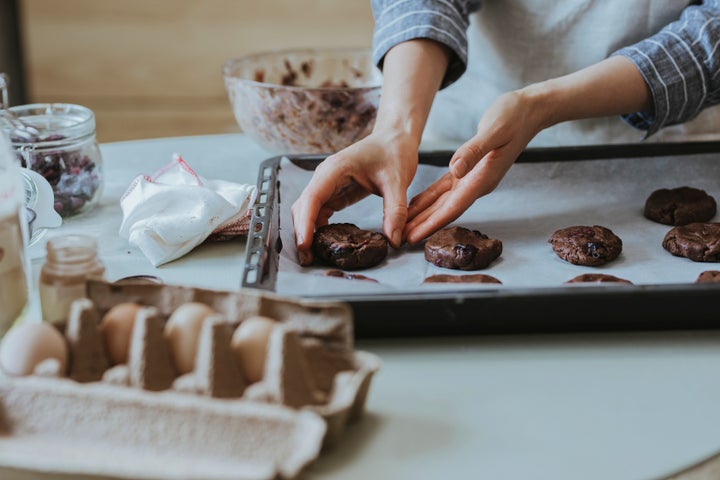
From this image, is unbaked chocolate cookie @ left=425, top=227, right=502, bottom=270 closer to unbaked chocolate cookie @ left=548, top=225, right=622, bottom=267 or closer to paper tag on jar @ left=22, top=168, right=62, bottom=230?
unbaked chocolate cookie @ left=548, top=225, right=622, bottom=267

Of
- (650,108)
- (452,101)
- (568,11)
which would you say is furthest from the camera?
(452,101)

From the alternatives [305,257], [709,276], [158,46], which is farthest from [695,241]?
[158,46]

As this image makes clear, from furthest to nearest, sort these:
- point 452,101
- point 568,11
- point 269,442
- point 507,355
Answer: point 452,101 → point 568,11 → point 507,355 → point 269,442

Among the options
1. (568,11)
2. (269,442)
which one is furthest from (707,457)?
(568,11)

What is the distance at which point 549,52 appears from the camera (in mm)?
1710

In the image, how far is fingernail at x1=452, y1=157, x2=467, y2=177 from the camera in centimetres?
126

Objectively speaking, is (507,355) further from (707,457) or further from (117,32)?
(117,32)

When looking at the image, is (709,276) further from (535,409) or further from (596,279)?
(535,409)

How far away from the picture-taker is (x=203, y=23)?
358 cm

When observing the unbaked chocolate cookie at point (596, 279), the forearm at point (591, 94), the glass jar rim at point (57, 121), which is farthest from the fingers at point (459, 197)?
the glass jar rim at point (57, 121)

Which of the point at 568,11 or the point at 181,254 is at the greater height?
the point at 568,11

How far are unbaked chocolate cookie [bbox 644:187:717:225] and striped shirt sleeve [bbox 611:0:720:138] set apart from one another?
155mm

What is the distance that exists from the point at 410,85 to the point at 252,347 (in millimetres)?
802

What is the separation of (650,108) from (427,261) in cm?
55
